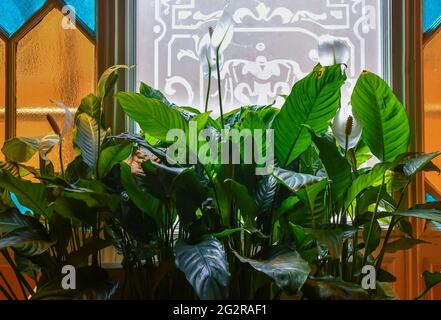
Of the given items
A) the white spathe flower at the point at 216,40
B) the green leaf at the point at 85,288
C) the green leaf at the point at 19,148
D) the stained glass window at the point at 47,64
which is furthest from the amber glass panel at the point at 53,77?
the green leaf at the point at 85,288

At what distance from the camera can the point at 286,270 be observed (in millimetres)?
842

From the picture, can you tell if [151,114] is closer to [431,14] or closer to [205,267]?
[205,267]

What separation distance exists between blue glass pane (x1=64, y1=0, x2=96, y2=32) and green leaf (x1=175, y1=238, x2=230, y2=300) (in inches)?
30.9

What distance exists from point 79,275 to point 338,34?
3.05ft

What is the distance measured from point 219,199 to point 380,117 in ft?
1.08

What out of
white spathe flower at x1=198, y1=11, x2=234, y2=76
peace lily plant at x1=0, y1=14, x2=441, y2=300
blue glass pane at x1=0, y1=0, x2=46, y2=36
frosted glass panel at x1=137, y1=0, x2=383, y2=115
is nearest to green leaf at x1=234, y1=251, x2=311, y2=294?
peace lily plant at x1=0, y1=14, x2=441, y2=300

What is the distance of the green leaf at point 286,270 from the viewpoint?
0.82m

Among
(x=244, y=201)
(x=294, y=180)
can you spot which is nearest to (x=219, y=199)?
(x=244, y=201)

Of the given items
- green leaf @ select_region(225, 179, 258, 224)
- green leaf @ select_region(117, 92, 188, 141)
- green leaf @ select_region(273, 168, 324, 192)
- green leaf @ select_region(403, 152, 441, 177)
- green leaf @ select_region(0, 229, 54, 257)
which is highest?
green leaf @ select_region(117, 92, 188, 141)

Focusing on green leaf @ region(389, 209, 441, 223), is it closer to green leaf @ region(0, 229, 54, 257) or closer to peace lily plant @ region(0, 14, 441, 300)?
peace lily plant @ region(0, 14, 441, 300)

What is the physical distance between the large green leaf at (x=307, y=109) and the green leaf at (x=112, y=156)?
27cm

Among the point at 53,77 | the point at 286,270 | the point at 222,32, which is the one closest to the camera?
the point at 286,270

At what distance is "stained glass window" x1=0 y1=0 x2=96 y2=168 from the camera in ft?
4.80

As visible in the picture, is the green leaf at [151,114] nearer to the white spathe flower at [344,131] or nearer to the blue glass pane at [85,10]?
the white spathe flower at [344,131]
